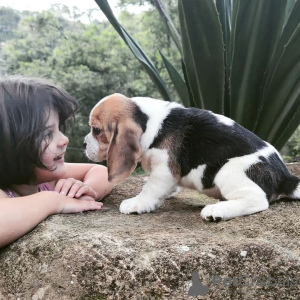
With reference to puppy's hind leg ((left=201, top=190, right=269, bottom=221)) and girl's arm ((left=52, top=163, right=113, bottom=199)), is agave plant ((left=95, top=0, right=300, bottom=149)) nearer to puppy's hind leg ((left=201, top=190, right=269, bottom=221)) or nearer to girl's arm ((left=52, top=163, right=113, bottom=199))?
girl's arm ((left=52, top=163, right=113, bottom=199))

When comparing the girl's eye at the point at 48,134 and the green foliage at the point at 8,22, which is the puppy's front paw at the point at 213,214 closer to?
the girl's eye at the point at 48,134

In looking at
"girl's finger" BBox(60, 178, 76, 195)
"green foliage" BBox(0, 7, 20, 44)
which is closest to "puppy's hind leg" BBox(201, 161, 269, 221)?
"girl's finger" BBox(60, 178, 76, 195)

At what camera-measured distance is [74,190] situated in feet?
Answer: 4.79

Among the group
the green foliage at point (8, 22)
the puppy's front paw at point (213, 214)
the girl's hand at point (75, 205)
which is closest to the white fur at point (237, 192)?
the puppy's front paw at point (213, 214)

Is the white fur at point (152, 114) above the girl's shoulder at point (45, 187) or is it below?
above

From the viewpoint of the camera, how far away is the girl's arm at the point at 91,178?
4.91 ft

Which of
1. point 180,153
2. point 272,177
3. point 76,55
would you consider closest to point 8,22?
point 76,55

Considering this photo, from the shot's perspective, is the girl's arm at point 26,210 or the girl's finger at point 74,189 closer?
the girl's arm at point 26,210

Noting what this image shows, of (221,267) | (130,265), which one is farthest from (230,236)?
(130,265)

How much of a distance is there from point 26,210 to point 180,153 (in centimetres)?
50

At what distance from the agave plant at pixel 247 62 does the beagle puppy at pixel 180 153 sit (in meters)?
0.70

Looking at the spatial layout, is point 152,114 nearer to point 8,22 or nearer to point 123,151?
point 123,151

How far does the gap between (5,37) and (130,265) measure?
4.11 meters

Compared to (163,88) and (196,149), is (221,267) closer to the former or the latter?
(196,149)
